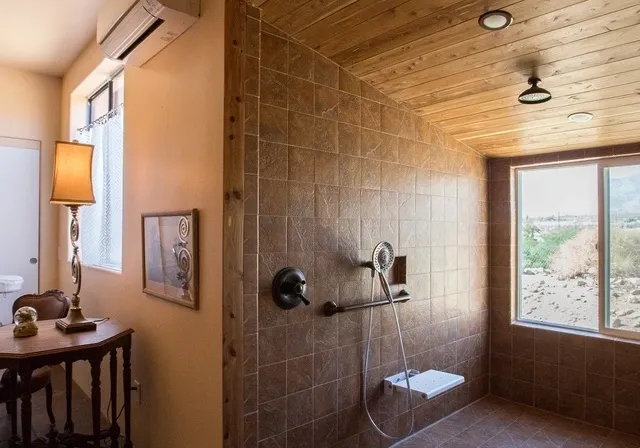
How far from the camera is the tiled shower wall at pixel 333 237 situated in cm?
196

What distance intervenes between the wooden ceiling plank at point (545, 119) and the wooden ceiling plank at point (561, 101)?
0.08m

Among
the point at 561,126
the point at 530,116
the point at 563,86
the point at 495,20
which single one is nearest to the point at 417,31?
the point at 495,20

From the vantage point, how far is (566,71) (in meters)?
2.07

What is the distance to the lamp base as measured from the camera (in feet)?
7.44

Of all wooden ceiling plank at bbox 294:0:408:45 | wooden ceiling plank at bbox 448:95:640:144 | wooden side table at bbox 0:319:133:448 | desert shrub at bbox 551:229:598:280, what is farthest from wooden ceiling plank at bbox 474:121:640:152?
wooden side table at bbox 0:319:133:448

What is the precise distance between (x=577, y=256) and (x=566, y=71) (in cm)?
167

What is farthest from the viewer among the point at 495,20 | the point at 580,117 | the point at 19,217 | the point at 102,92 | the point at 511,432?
the point at 19,217

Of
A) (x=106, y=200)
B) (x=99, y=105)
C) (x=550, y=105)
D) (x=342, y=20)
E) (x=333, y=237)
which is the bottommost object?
(x=333, y=237)

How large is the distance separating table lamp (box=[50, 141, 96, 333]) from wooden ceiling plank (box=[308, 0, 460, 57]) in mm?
1441

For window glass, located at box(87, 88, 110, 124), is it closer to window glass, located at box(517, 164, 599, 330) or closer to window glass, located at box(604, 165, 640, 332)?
window glass, located at box(517, 164, 599, 330)

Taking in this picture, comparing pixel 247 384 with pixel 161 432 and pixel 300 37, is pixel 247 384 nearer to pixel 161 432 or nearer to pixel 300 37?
pixel 161 432

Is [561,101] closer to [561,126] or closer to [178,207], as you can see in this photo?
[561,126]

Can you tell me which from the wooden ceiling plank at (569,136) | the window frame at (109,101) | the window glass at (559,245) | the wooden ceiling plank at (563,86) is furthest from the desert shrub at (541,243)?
the window frame at (109,101)

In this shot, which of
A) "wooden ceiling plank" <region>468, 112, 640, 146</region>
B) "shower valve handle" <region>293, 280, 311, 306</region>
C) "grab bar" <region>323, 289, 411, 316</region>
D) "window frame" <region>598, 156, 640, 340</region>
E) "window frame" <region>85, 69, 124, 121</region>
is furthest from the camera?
"window frame" <region>85, 69, 124, 121</region>
